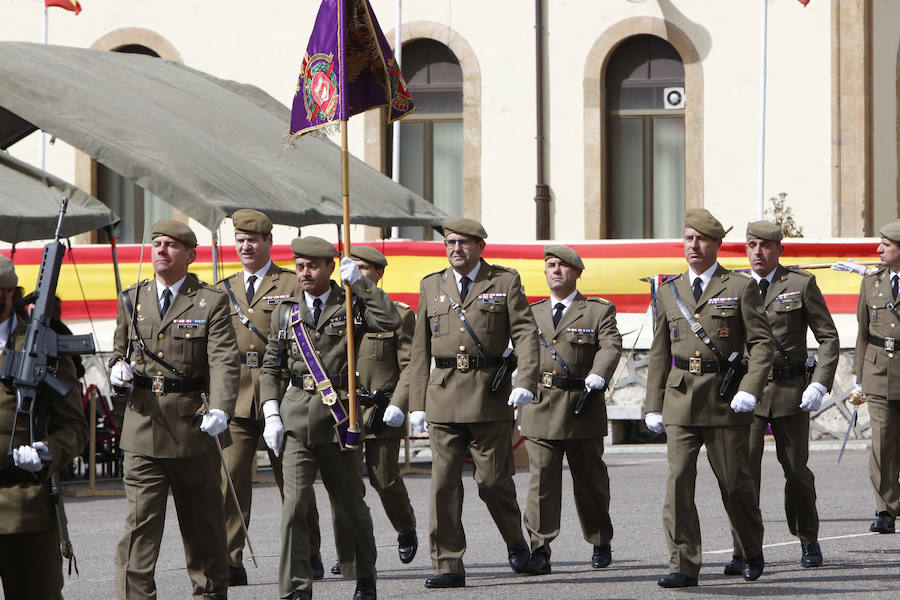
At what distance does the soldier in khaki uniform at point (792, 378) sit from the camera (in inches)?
397

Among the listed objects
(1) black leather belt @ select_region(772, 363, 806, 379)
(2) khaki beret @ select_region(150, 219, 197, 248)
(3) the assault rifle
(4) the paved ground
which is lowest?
(4) the paved ground

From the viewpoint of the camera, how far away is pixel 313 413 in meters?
8.53

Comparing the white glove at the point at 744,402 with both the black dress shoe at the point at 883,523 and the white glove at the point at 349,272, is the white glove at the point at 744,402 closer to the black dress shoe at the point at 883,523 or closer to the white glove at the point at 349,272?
the white glove at the point at 349,272

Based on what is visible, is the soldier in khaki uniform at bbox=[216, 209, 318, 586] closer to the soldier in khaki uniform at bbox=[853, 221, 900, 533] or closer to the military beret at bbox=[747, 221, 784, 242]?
the military beret at bbox=[747, 221, 784, 242]

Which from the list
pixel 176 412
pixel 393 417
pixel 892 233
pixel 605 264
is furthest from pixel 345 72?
pixel 605 264

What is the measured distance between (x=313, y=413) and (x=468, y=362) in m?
1.41

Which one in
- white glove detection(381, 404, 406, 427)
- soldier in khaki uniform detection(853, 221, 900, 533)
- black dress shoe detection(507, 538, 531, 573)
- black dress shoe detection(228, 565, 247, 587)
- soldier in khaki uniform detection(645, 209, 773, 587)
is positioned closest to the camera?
soldier in khaki uniform detection(645, 209, 773, 587)

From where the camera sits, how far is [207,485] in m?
8.23

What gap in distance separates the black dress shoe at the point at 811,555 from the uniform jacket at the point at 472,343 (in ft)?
6.45

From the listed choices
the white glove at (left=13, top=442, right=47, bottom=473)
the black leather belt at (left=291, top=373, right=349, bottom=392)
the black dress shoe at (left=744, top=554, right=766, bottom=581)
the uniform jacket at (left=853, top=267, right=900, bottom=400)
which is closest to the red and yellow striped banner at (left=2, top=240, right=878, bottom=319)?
the uniform jacket at (left=853, top=267, right=900, bottom=400)

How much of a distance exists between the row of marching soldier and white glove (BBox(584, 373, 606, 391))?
2cm

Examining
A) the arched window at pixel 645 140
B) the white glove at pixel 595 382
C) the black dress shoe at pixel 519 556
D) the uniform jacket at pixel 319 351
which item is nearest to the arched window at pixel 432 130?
the arched window at pixel 645 140

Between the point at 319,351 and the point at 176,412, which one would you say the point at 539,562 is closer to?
the point at 319,351

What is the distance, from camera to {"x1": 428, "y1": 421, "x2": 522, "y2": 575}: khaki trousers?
30.8 ft
